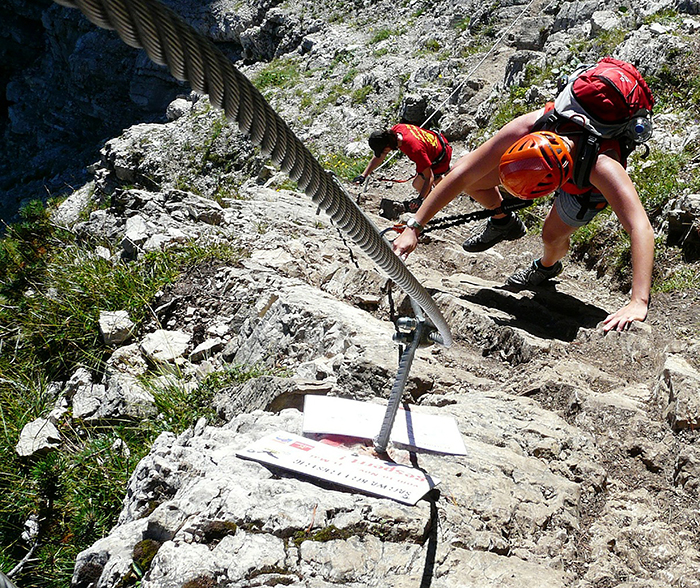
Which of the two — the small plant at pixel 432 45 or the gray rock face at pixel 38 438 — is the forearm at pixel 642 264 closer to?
the gray rock face at pixel 38 438

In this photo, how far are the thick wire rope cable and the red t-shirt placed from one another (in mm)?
5474

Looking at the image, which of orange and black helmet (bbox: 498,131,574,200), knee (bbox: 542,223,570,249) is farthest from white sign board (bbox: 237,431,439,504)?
knee (bbox: 542,223,570,249)

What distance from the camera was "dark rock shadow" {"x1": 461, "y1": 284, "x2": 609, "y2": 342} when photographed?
397 cm

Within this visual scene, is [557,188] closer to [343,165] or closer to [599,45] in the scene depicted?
[599,45]

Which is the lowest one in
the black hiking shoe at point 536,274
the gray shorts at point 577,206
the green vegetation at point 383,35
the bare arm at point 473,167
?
the black hiking shoe at point 536,274

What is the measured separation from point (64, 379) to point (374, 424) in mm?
3201

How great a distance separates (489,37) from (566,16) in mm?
2770

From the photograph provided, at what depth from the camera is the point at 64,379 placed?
14.4 feet

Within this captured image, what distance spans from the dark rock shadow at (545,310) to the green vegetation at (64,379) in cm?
189

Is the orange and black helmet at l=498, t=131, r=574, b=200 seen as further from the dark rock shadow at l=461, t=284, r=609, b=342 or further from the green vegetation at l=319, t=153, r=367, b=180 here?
the green vegetation at l=319, t=153, r=367, b=180

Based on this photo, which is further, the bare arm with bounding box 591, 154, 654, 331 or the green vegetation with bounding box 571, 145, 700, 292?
the green vegetation with bounding box 571, 145, 700, 292

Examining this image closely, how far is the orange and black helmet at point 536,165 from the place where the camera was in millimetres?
3432

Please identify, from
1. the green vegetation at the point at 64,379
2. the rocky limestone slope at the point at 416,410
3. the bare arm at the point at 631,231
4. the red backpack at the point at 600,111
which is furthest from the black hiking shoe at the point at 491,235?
the green vegetation at the point at 64,379

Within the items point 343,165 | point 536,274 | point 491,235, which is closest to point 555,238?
point 536,274
